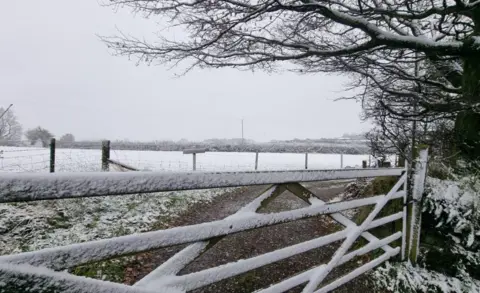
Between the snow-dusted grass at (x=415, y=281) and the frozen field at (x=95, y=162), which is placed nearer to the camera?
the snow-dusted grass at (x=415, y=281)

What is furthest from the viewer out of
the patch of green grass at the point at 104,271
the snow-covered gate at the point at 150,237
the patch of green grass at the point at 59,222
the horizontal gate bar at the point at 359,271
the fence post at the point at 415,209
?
the patch of green grass at the point at 59,222

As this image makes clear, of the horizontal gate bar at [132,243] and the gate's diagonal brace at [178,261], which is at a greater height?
the horizontal gate bar at [132,243]

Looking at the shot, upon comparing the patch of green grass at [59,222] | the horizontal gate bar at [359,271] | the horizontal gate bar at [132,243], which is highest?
the horizontal gate bar at [132,243]

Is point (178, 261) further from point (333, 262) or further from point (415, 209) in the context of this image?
point (415, 209)

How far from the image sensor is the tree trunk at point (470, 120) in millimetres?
4578

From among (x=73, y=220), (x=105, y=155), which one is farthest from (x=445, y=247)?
(x=105, y=155)

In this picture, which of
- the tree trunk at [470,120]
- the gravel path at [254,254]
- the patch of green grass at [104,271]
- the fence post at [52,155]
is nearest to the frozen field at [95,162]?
the fence post at [52,155]

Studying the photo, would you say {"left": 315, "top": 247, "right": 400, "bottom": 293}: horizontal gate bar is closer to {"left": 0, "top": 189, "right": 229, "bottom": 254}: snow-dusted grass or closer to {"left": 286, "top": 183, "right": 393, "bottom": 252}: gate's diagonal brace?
{"left": 286, "top": 183, "right": 393, "bottom": 252}: gate's diagonal brace

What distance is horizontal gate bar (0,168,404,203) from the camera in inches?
40.3

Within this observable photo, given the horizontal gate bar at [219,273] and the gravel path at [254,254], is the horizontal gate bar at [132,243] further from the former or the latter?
the gravel path at [254,254]

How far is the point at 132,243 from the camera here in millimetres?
1311

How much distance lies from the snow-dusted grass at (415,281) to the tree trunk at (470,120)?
6.86ft

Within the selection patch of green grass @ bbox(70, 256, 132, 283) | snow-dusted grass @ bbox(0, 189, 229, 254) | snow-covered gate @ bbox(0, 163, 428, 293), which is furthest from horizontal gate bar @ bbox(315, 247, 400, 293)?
snow-dusted grass @ bbox(0, 189, 229, 254)

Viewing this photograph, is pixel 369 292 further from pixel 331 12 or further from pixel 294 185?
pixel 331 12
